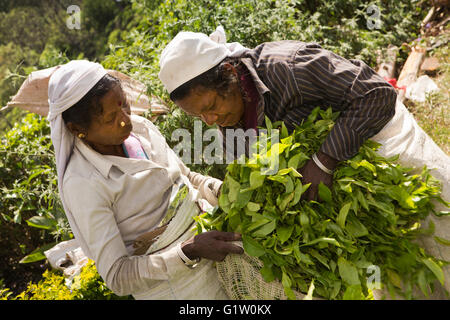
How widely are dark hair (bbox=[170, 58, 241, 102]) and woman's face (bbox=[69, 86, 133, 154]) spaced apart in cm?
25

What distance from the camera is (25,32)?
9.44 m

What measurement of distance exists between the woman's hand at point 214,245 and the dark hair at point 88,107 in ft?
2.38

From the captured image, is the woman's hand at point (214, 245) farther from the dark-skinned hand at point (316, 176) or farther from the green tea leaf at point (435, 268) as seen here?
the green tea leaf at point (435, 268)

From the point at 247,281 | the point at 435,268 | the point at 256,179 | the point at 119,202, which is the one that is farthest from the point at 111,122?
the point at 435,268

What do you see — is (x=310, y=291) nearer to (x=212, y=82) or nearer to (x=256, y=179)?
(x=256, y=179)

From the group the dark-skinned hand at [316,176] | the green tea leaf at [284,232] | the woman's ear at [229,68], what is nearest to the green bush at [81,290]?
the green tea leaf at [284,232]

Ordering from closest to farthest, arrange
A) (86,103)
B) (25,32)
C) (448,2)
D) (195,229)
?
1. (86,103)
2. (195,229)
3. (448,2)
4. (25,32)

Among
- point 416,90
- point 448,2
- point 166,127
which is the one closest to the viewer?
point 166,127

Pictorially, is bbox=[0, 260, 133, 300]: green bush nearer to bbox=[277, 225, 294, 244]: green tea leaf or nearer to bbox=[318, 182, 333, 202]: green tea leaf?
bbox=[277, 225, 294, 244]: green tea leaf

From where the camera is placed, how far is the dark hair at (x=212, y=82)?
1.67 m

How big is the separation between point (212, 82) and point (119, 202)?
0.73m
